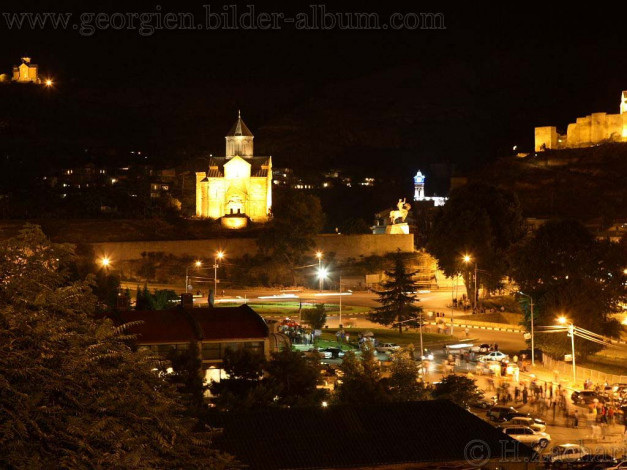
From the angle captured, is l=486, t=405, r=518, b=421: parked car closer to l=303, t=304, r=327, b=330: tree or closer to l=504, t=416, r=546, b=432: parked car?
l=504, t=416, r=546, b=432: parked car

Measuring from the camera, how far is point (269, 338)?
109ft

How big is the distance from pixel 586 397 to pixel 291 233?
4028 centimetres

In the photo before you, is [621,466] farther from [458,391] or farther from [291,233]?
[291,233]

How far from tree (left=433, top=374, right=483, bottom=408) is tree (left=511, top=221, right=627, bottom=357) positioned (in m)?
12.1

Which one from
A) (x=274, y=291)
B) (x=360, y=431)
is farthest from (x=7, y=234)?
(x=360, y=431)

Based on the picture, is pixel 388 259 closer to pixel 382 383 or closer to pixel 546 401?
pixel 546 401

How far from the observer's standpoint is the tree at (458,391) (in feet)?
94.0

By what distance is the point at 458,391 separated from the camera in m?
29.2

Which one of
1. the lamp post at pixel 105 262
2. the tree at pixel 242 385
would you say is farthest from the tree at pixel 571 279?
the lamp post at pixel 105 262

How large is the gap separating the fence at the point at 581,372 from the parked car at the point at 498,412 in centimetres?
820

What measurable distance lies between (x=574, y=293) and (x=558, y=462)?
892 inches

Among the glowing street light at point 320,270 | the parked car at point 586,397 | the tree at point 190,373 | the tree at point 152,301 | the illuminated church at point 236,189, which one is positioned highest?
the illuminated church at point 236,189

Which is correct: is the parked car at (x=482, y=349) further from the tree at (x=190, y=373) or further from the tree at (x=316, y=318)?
the tree at (x=190, y=373)

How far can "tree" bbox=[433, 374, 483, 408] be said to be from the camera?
1128 inches
